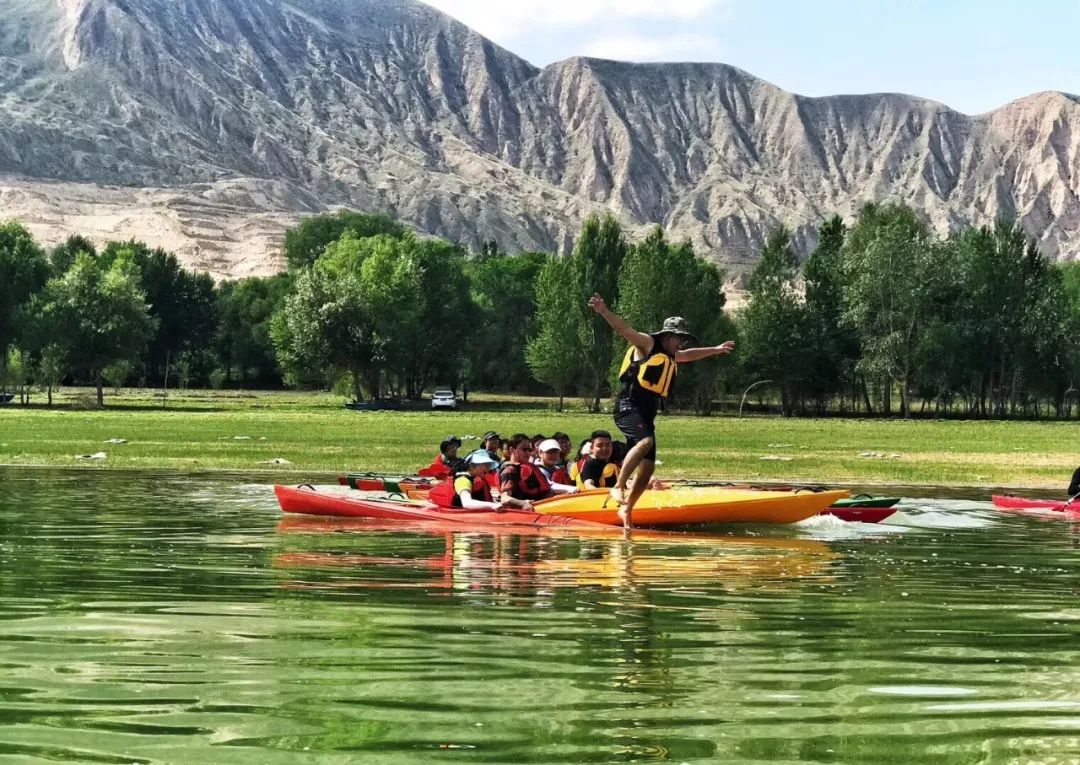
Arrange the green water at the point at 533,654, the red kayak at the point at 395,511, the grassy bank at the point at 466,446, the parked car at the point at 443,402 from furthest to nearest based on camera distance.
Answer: the parked car at the point at 443,402 < the grassy bank at the point at 466,446 < the red kayak at the point at 395,511 < the green water at the point at 533,654

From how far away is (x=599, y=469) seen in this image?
20.1m

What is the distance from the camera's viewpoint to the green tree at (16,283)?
94562 mm

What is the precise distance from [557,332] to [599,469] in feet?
270

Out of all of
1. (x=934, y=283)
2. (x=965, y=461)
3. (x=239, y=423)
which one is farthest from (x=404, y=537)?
(x=934, y=283)

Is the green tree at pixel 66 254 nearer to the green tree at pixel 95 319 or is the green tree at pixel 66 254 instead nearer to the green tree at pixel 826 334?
the green tree at pixel 95 319

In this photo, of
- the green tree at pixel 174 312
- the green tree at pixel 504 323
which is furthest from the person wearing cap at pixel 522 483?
the green tree at pixel 174 312

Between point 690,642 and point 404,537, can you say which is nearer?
point 690,642

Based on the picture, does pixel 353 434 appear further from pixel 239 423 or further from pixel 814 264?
pixel 814 264

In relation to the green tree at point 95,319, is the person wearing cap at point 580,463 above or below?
below

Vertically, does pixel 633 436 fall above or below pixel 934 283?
below

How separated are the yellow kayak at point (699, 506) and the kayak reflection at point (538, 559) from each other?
56 cm

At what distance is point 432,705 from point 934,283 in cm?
9283

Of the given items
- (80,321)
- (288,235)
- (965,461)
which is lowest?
(965,461)

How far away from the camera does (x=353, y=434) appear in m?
52.2
